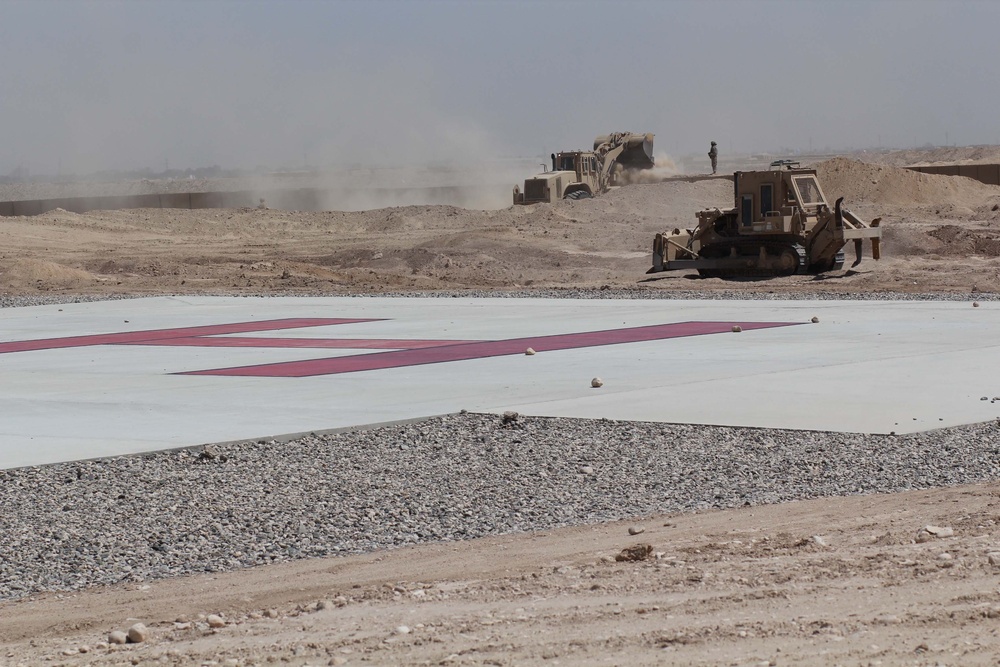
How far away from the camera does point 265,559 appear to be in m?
7.82

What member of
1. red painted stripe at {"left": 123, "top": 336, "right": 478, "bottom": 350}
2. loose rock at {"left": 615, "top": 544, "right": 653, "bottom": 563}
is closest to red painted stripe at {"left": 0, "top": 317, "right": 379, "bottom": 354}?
red painted stripe at {"left": 123, "top": 336, "right": 478, "bottom": 350}

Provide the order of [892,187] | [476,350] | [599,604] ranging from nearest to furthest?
[599,604], [476,350], [892,187]

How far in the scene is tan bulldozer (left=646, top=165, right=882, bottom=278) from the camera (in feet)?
109

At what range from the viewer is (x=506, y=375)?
50.1ft

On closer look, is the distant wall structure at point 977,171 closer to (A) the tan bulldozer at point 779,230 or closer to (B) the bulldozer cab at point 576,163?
(B) the bulldozer cab at point 576,163

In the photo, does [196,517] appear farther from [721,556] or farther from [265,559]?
[721,556]

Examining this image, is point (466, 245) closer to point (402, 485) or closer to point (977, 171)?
point (977, 171)

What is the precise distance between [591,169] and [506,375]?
48.5 metres

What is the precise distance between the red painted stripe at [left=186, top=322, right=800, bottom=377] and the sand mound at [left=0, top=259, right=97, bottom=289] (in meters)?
23.2

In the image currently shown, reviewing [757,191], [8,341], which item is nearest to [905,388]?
[8,341]

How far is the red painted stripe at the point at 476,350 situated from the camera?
53.8 ft

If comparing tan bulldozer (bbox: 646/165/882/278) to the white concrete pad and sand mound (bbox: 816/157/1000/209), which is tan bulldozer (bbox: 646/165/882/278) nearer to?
the white concrete pad

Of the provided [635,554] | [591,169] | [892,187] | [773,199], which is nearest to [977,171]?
[892,187]

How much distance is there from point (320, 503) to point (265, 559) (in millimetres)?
1293
